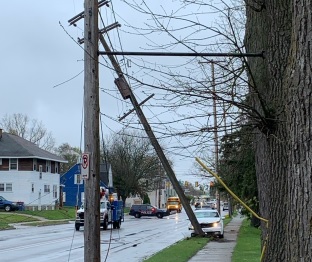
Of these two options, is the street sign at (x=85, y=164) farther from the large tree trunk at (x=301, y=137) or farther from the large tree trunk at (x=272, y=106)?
the large tree trunk at (x=301, y=137)

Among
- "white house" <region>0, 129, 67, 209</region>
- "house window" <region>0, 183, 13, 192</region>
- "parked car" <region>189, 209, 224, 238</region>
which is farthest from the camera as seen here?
"house window" <region>0, 183, 13, 192</region>

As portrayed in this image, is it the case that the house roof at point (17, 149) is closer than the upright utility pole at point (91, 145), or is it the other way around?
the upright utility pole at point (91, 145)

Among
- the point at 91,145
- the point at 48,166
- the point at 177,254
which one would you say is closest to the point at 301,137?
the point at 91,145

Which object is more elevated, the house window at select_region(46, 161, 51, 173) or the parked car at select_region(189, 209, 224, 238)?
the house window at select_region(46, 161, 51, 173)

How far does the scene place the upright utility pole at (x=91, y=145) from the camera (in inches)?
372

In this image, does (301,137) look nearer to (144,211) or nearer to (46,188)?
(144,211)

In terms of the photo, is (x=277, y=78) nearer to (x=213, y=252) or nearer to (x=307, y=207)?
(x=307, y=207)

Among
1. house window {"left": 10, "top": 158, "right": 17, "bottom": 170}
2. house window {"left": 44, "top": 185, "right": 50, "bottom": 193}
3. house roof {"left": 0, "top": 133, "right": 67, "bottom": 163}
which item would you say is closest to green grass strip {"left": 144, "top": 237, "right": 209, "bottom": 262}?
house roof {"left": 0, "top": 133, "right": 67, "bottom": 163}

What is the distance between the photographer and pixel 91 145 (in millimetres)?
9578

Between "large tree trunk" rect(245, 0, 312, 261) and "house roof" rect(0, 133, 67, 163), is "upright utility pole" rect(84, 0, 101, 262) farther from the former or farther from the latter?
"house roof" rect(0, 133, 67, 163)

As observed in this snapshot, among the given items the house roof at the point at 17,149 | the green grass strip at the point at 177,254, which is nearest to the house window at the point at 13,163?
the house roof at the point at 17,149

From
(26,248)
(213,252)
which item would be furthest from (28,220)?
(213,252)

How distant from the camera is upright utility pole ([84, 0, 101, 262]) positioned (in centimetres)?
944

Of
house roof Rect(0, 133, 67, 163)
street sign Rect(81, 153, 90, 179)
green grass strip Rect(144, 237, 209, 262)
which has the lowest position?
green grass strip Rect(144, 237, 209, 262)
